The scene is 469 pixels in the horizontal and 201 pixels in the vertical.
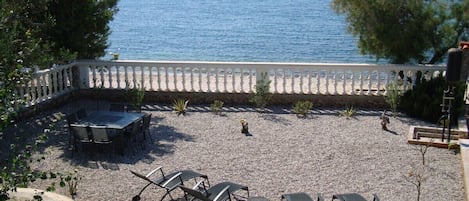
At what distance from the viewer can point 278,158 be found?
334 inches

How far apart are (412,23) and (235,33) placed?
88.9 feet

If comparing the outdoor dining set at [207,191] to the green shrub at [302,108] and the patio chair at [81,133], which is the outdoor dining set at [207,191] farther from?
the green shrub at [302,108]

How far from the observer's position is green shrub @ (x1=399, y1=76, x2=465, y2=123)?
10.4 m

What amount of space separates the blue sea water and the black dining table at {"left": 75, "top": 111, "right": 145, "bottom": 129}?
12.8 metres

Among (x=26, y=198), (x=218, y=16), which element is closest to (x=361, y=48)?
(x=26, y=198)

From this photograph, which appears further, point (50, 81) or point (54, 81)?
point (54, 81)

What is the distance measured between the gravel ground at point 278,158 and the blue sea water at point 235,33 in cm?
1070

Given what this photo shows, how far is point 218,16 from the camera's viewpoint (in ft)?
161

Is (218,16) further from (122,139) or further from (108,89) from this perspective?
(122,139)

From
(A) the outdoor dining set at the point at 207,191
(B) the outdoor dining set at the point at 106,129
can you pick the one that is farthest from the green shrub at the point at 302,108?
(A) the outdoor dining set at the point at 207,191

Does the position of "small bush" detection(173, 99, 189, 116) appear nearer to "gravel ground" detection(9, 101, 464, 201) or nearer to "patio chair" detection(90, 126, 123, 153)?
"gravel ground" detection(9, 101, 464, 201)

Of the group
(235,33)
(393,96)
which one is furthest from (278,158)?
(235,33)

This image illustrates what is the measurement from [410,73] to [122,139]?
21.2ft

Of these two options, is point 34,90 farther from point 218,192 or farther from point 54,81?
point 218,192
